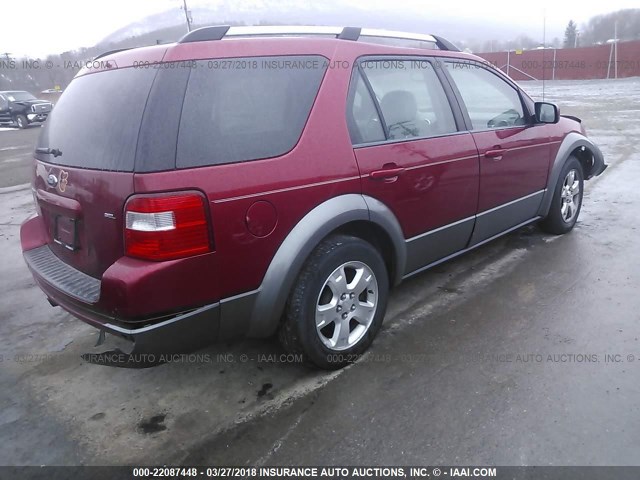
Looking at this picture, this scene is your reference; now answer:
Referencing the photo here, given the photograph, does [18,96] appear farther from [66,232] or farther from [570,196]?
[570,196]

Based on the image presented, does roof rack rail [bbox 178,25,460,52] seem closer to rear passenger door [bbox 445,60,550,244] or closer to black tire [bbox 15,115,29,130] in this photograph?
rear passenger door [bbox 445,60,550,244]

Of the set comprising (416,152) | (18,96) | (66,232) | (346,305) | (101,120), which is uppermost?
(18,96)

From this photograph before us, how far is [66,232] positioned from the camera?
2.54 metres

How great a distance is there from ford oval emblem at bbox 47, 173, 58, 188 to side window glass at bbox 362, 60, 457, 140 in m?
1.82

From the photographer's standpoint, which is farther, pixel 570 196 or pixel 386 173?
pixel 570 196

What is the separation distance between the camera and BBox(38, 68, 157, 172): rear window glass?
7.30ft

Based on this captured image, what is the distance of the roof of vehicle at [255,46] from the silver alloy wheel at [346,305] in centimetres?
Result: 119

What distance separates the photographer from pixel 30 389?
9.29ft

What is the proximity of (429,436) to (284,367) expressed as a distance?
37.5 inches

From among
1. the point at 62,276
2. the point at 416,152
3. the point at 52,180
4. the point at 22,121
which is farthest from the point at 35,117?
the point at 416,152

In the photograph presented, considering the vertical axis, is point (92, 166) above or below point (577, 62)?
below

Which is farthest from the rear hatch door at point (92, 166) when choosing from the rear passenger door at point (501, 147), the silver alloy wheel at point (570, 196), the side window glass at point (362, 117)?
the silver alloy wheel at point (570, 196)

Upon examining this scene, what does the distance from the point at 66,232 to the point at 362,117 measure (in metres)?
1.71

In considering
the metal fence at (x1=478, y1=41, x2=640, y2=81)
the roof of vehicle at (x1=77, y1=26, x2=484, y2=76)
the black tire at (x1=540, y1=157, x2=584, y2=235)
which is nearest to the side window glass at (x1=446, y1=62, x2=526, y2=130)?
the roof of vehicle at (x1=77, y1=26, x2=484, y2=76)
